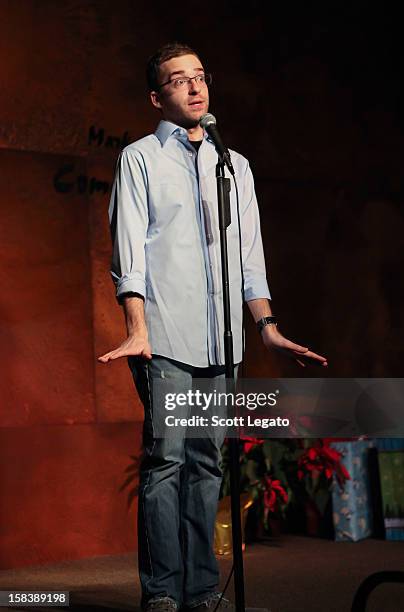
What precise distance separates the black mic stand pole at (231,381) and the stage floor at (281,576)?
1.93 feet

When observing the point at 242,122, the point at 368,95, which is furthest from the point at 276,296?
the point at 368,95

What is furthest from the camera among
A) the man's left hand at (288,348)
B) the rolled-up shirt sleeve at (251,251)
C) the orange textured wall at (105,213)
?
the orange textured wall at (105,213)

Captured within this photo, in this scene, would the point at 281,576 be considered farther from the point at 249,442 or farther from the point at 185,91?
the point at 185,91

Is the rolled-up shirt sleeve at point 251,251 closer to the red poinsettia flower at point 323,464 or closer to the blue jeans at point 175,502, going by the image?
the blue jeans at point 175,502

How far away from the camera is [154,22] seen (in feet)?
13.1

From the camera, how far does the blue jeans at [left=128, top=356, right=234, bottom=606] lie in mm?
2291

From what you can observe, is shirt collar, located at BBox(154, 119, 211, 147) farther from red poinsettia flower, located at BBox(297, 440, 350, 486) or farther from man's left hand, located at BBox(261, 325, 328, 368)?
red poinsettia flower, located at BBox(297, 440, 350, 486)

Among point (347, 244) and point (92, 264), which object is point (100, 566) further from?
point (347, 244)

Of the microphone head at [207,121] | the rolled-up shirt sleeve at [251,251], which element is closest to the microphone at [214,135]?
the microphone head at [207,121]

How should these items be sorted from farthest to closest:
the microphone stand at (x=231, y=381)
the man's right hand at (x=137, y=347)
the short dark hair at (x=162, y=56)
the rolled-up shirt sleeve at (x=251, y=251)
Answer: the rolled-up shirt sleeve at (x=251, y=251), the short dark hair at (x=162, y=56), the man's right hand at (x=137, y=347), the microphone stand at (x=231, y=381)

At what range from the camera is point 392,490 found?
152 inches

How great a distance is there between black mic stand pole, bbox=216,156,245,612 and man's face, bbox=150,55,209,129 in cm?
30

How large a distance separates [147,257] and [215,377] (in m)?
0.33

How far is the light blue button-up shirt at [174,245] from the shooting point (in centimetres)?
232
